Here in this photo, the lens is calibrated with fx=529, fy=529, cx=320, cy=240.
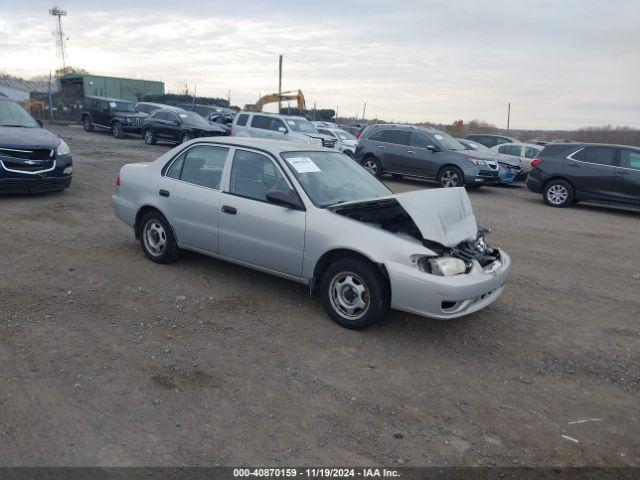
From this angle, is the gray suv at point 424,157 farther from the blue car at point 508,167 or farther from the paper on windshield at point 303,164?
the paper on windshield at point 303,164

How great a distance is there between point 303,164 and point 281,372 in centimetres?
226

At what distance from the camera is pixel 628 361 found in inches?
176

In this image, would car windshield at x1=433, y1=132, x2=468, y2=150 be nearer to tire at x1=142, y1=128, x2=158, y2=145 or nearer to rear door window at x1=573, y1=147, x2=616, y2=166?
rear door window at x1=573, y1=147, x2=616, y2=166

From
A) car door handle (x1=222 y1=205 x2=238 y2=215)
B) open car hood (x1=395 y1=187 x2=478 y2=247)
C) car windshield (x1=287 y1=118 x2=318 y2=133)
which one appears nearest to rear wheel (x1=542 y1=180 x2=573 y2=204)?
open car hood (x1=395 y1=187 x2=478 y2=247)

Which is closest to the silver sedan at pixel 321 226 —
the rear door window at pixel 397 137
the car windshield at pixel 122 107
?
the rear door window at pixel 397 137

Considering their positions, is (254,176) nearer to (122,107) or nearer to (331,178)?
(331,178)

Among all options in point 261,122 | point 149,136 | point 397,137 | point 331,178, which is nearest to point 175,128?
point 149,136

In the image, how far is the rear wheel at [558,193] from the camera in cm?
1304

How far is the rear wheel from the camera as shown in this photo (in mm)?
13041

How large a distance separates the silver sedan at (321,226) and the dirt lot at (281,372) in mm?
374

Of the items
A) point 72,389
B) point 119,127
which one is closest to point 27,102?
point 119,127

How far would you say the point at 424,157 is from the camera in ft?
50.0

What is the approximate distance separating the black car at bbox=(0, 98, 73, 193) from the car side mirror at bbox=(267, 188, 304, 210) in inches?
246

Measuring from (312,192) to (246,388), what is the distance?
210 cm
